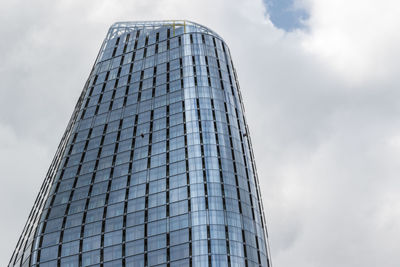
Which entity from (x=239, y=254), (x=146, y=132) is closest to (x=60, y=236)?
(x=146, y=132)

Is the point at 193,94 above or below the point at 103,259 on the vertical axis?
above

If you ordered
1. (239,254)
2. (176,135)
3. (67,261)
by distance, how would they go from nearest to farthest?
(239,254) < (67,261) < (176,135)

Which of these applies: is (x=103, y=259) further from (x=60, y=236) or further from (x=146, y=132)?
(x=146, y=132)

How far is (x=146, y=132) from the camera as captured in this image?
19812 cm

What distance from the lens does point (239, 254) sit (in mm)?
161000

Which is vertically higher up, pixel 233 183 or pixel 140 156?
pixel 140 156

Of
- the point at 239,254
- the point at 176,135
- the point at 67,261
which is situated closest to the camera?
the point at 239,254

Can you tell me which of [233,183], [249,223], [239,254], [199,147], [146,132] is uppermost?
[146,132]

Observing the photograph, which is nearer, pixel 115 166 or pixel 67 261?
pixel 67 261

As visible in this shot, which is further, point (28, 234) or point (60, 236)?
point (28, 234)

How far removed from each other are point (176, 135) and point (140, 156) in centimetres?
1371

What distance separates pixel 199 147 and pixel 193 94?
2368 cm

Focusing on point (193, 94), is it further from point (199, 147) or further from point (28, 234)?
point (28, 234)

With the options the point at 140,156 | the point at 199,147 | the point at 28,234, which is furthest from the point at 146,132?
the point at 28,234
